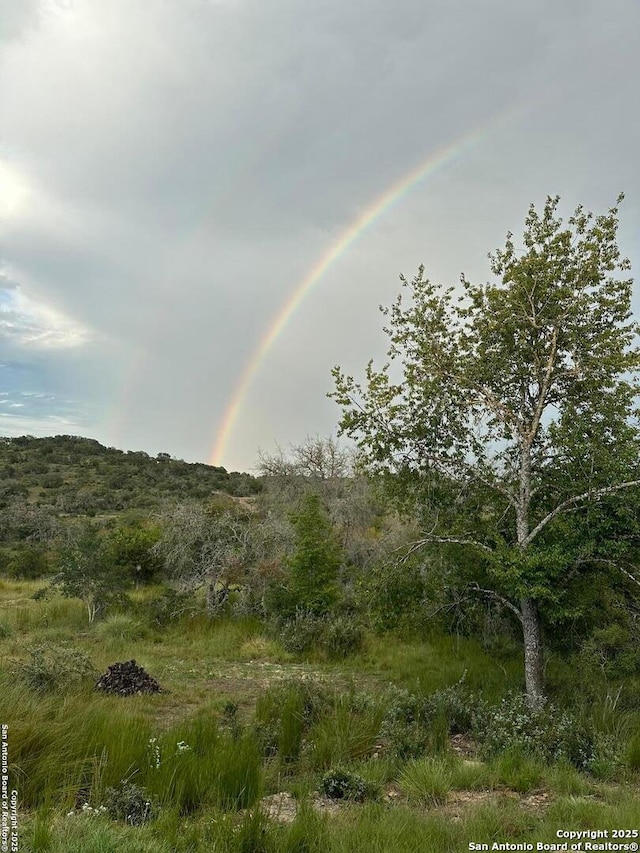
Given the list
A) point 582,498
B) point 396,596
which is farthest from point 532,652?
point 582,498

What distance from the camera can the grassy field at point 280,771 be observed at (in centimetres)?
390

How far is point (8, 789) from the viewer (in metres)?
4.38

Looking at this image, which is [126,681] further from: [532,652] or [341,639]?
[532,652]

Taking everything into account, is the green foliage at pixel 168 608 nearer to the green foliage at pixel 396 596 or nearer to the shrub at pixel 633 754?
the green foliage at pixel 396 596

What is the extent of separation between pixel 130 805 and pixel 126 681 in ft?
16.4

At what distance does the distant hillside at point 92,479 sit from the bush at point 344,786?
3262cm

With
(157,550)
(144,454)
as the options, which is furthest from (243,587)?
(144,454)

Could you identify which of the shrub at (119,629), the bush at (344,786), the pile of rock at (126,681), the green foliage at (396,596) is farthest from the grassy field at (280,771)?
the shrub at (119,629)

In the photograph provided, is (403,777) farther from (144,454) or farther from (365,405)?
(144,454)

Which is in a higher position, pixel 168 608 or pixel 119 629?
pixel 168 608

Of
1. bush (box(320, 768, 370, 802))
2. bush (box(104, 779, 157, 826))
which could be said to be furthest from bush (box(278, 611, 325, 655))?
bush (box(104, 779, 157, 826))

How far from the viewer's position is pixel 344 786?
521cm

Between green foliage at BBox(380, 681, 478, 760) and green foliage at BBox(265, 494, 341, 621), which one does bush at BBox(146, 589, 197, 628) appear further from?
green foliage at BBox(380, 681, 478, 760)

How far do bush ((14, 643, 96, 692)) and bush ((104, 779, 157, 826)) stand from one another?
11.9ft
